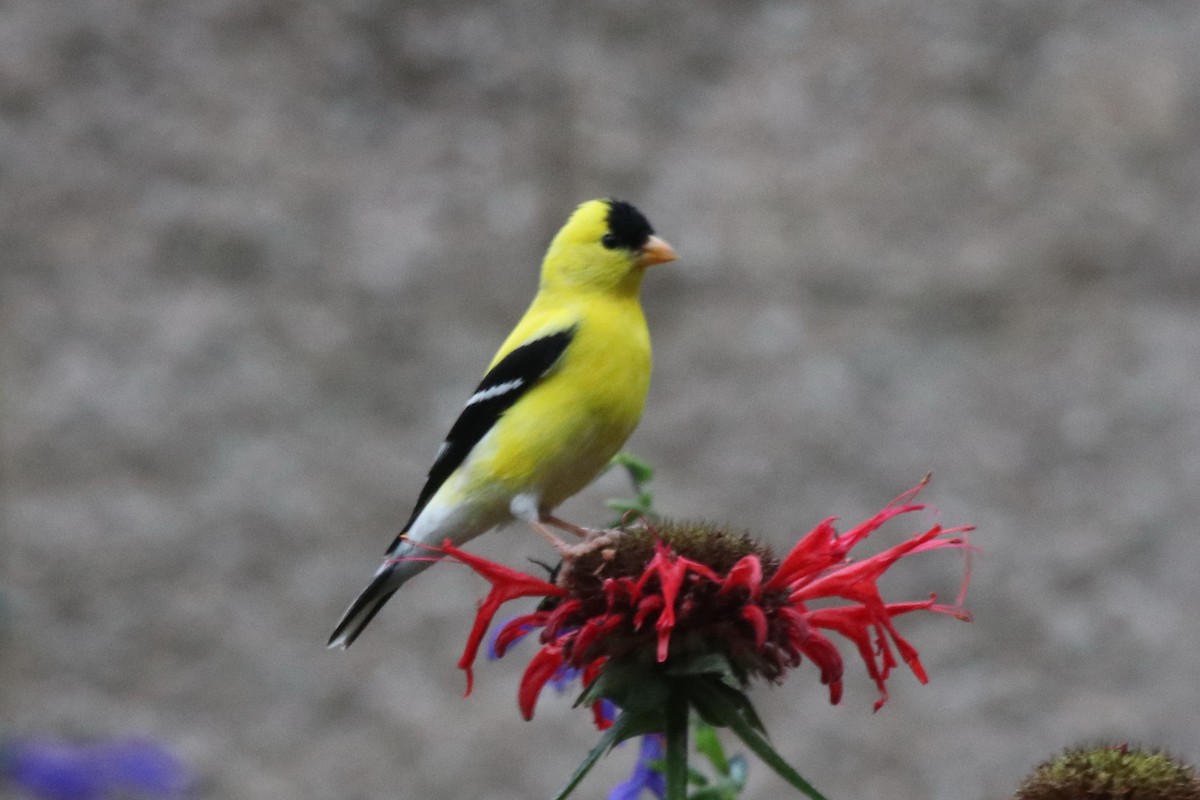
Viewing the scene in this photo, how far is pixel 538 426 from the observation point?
1.73 metres

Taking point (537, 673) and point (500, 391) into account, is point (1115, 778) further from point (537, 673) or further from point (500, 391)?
point (500, 391)

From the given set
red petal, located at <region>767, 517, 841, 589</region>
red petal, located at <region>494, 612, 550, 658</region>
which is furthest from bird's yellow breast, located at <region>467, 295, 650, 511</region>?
red petal, located at <region>767, 517, 841, 589</region>

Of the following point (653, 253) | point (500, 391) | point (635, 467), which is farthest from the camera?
point (653, 253)

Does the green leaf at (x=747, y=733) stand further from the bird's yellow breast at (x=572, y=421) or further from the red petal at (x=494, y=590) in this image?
the bird's yellow breast at (x=572, y=421)

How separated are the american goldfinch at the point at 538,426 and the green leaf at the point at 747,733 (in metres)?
0.36

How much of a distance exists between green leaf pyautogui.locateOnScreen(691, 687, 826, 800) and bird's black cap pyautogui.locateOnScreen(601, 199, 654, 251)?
724 mm

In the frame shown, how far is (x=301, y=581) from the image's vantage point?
337 cm

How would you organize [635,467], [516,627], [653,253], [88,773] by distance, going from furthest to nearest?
[88,773] < [653,253] < [635,467] < [516,627]

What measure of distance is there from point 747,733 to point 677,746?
2.5 inches

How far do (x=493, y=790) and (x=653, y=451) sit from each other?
2.66 ft

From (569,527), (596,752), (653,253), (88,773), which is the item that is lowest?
(596,752)

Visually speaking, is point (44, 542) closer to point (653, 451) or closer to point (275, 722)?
point (275, 722)

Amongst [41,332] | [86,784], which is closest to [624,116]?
[41,332]

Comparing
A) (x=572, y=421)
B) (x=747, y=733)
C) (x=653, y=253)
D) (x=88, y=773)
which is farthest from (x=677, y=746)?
(x=88, y=773)
